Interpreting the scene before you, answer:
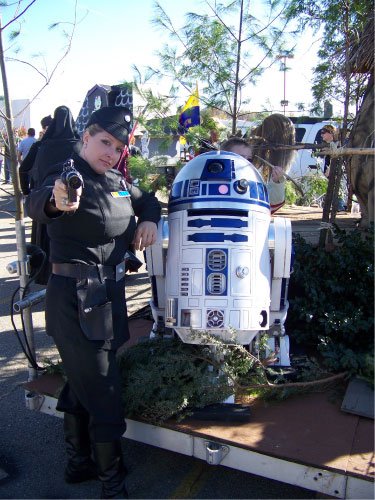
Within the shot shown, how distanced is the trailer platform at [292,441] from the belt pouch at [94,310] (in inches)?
22.6

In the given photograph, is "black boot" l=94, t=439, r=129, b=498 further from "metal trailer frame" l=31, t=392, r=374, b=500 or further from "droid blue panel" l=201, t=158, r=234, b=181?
"droid blue panel" l=201, t=158, r=234, b=181

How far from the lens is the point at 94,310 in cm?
238

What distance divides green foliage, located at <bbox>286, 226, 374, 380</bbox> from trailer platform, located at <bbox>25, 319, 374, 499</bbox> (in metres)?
0.49

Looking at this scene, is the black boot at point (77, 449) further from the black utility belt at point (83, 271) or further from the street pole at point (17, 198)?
the black utility belt at point (83, 271)

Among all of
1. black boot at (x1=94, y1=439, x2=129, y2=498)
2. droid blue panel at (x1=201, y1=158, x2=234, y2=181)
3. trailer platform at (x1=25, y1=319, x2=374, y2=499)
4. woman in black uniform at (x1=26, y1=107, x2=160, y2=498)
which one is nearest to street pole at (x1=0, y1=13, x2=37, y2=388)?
woman in black uniform at (x1=26, y1=107, x2=160, y2=498)

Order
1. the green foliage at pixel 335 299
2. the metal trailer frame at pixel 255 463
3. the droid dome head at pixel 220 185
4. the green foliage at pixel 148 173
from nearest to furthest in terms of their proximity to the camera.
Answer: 1. the metal trailer frame at pixel 255 463
2. the droid dome head at pixel 220 185
3. the green foliage at pixel 335 299
4. the green foliage at pixel 148 173

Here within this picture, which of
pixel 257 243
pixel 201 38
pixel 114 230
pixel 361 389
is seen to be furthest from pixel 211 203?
pixel 201 38

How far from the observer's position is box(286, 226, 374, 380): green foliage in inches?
129

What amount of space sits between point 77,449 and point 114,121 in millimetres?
1770

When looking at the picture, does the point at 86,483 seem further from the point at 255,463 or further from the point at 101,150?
the point at 101,150

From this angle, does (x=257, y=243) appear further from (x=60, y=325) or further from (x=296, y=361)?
(x=60, y=325)

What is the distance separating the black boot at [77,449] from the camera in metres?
2.62

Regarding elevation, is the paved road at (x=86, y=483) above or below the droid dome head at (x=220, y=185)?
below

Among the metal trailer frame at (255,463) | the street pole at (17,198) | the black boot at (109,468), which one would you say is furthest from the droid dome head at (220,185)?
the black boot at (109,468)
